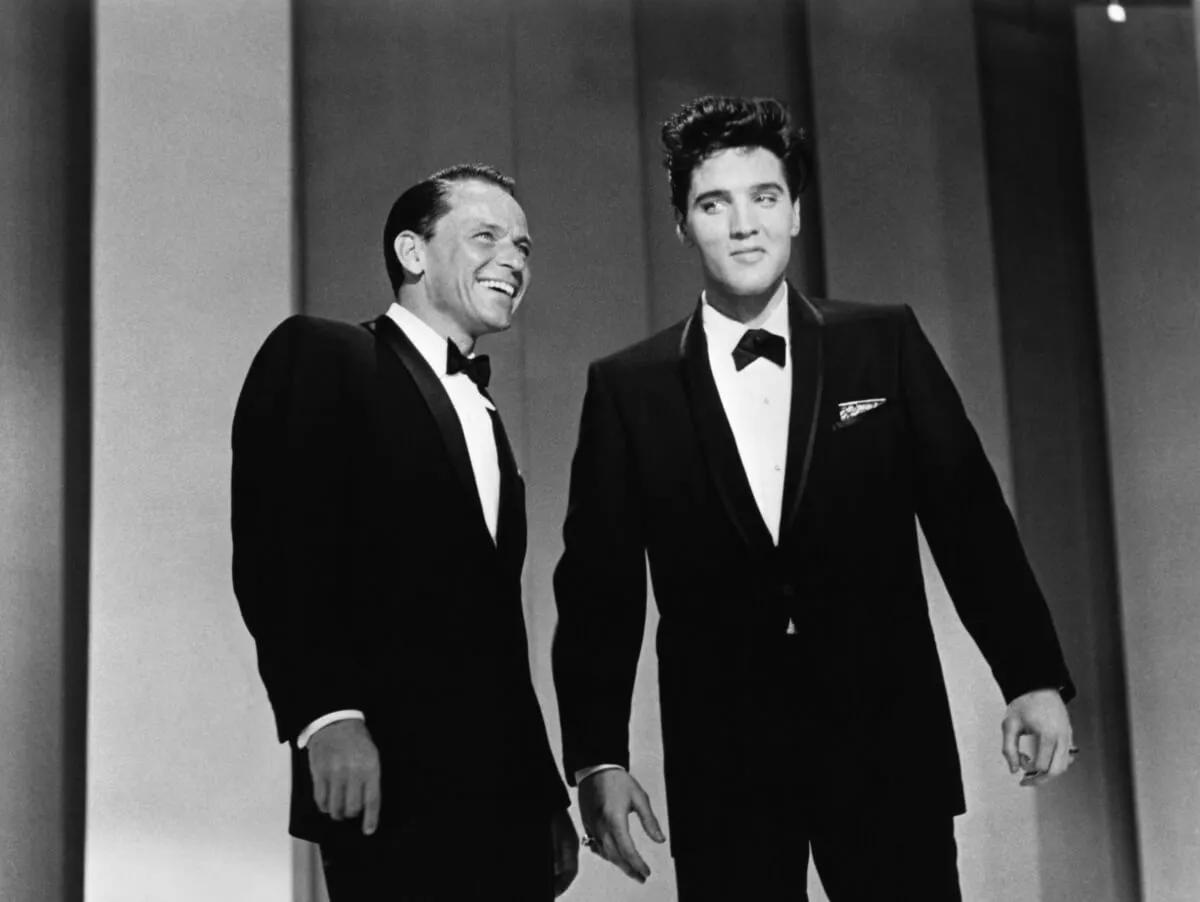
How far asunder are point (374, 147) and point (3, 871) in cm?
154

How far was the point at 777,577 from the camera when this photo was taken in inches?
104

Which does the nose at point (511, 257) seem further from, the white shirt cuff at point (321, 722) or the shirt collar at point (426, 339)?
the white shirt cuff at point (321, 722)

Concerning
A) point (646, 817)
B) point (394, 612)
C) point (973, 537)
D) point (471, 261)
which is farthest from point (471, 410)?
point (973, 537)

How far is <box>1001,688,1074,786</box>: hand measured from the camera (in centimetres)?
253

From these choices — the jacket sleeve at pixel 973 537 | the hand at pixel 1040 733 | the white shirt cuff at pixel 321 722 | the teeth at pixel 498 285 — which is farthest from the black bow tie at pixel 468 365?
the hand at pixel 1040 733

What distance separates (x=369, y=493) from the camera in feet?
8.21

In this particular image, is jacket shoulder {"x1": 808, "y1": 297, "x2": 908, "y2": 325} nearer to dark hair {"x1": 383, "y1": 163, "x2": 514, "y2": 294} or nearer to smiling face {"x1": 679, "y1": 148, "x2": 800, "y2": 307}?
smiling face {"x1": 679, "y1": 148, "x2": 800, "y2": 307}

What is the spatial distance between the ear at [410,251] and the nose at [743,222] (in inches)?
21.8

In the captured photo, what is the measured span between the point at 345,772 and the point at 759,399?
0.98 meters

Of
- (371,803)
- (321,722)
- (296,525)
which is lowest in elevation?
(371,803)

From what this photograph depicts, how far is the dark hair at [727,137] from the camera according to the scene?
2.84 meters

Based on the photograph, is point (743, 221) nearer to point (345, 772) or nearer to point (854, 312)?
point (854, 312)

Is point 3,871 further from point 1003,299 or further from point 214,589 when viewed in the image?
point 1003,299

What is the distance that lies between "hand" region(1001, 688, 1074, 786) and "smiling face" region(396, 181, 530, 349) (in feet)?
3.59
